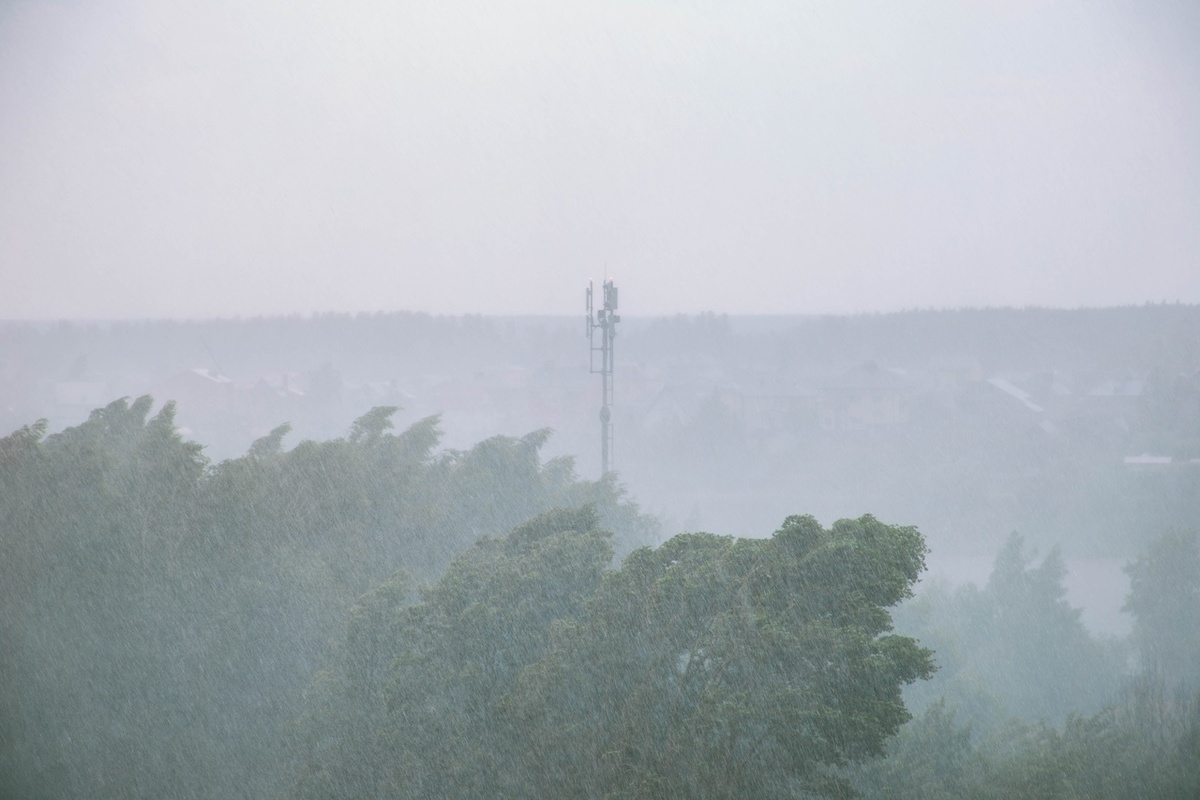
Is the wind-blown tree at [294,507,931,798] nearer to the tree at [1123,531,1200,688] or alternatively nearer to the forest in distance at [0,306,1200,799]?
the forest in distance at [0,306,1200,799]

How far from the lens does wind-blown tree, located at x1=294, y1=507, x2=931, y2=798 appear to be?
566 cm

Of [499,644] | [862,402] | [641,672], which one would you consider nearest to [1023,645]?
[499,644]

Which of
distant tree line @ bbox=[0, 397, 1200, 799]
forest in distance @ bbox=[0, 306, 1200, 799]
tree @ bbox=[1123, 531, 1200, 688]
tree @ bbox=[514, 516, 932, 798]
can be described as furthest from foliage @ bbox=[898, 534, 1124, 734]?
tree @ bbox=[514, 516, 932, 798]

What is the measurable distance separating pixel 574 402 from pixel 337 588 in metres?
38.0

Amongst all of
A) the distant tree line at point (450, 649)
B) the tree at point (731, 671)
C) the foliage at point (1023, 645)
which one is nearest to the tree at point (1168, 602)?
the foliage at point (1023, 645)

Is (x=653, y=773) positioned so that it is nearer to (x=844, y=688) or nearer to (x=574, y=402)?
(x=844, y=688)

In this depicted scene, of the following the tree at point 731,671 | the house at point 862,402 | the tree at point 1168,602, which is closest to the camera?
the tree at point 731,671

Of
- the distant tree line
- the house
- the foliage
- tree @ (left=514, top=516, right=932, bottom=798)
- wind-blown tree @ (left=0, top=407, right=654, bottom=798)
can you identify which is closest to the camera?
tree @ (left=514, top=516, right=932, bottom=798)

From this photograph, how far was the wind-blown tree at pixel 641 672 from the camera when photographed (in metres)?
5.66

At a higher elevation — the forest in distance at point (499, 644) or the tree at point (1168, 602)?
the forest in distance at point (499, 644)

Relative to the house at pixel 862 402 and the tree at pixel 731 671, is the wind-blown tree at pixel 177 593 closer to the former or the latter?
the tree at pixel 731 671

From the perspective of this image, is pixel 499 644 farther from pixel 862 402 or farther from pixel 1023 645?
pixel 862 402

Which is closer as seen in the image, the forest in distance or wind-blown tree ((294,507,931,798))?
wind-blown tree ((294,507,931,798))

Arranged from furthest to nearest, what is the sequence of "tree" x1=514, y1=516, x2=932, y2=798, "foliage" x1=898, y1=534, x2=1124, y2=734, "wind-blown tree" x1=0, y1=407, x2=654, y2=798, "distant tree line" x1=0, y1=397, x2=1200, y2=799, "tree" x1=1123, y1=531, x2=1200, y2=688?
"tree" x1=1123, y1=531, x2=1200, y2=688
"foliage" x1=898, y1=534, x2=1124, y2=734
"wind-blown tree" x1=0, y1=407, x2=654, y2=798
"distant tree line" x1=0, y1=397, x2=1200, y2=799
"tree" x1=514, y1=516, x2=932, y2=798
